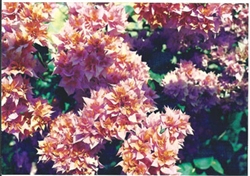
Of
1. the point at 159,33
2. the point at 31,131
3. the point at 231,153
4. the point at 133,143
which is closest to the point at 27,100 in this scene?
the point at 31,131

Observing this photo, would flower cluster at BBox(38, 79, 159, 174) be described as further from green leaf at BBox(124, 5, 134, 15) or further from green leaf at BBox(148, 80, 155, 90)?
green leaf at BBox(124, 5, 134, 15)

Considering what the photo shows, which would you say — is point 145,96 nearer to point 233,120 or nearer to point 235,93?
point 235,93

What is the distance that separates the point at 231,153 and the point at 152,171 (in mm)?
658

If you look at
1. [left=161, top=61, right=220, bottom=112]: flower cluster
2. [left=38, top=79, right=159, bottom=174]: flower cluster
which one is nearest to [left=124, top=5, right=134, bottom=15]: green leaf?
[left=161, top=61, right=220, bottom=112]: flower cluster

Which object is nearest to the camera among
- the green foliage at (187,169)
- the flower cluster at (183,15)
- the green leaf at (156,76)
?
the flower cluster at (183,15)

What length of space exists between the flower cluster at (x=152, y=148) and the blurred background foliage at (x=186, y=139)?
96 mm

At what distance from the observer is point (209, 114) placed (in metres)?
1.64

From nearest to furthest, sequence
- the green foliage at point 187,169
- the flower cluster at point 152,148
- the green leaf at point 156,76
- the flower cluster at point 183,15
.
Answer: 1. the flower cluster at point 152,148
2. the flower cluster at point 183,15
3. the green leaf at point 156,76
4. the green foliage at point 187,169

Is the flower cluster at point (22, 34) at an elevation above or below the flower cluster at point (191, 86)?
above

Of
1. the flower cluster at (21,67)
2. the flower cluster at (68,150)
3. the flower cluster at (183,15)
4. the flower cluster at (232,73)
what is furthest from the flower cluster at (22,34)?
the flower cluster at (232,73)

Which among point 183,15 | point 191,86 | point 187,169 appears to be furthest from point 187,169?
point 183,15

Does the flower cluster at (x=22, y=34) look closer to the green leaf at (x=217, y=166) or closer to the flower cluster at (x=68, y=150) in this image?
the flower cluster at (x=68, y=150)

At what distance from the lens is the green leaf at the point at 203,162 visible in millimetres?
1626

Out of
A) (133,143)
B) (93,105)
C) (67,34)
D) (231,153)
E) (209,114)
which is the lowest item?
(231,153)
